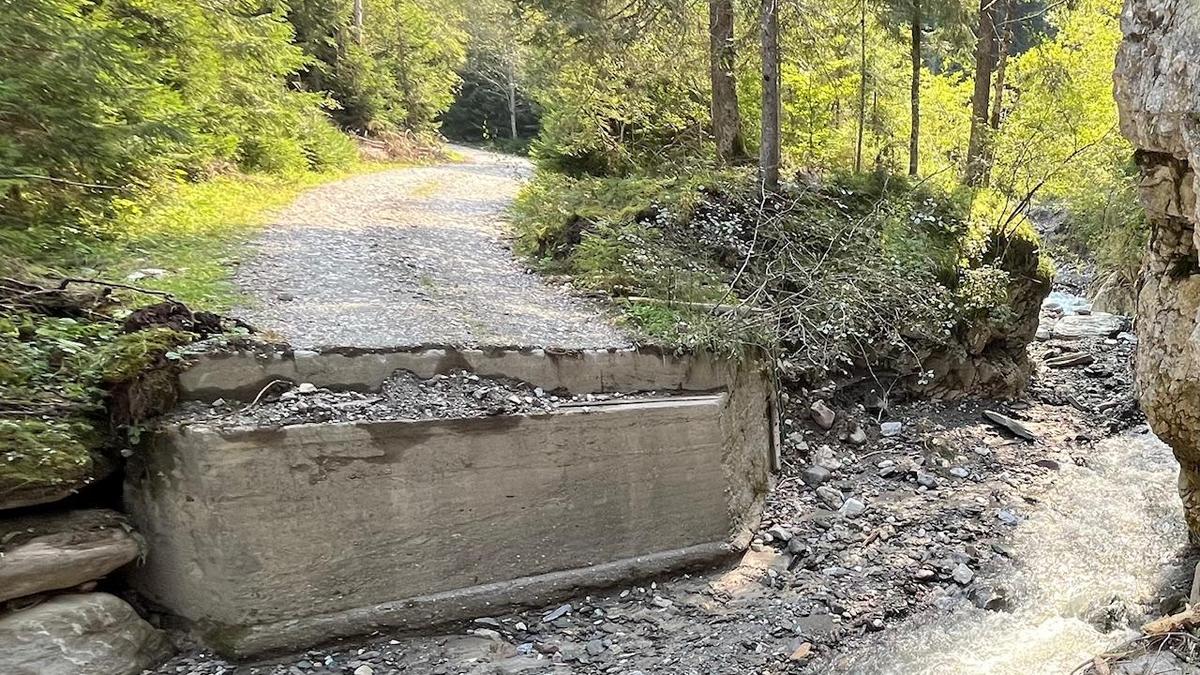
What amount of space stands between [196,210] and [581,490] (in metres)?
6.35

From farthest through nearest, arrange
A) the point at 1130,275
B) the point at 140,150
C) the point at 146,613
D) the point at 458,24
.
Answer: the point at 458,24 → the point at 1130,275 → the point at 140,150 → the point at 146,613

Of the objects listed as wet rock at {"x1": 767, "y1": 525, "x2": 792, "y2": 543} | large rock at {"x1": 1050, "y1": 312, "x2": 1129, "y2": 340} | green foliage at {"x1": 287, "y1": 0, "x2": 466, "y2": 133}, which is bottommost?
wet rock at {"x1": 767, "y1": 525, "x2": 792, "y2": 543}

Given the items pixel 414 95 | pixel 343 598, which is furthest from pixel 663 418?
pixel 414 95

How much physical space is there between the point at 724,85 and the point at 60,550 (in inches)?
364

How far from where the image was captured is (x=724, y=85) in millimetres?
9953

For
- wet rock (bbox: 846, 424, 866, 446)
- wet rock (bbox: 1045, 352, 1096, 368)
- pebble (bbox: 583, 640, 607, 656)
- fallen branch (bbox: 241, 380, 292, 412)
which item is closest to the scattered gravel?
fallen branch (bbox: 241, 380, 292, 412)

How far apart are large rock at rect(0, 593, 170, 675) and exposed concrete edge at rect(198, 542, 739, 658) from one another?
33cm

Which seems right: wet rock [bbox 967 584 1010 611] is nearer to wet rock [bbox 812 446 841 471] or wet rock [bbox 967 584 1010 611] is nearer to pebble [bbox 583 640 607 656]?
wet rock [bbox 812 446 841 471]

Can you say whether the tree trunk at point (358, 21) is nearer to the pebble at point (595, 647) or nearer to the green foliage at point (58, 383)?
the green foliage at point (58, 383)

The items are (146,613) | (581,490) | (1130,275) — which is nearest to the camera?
(146,613)

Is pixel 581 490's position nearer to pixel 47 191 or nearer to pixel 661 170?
pixel 47 191

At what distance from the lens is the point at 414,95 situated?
795 inches

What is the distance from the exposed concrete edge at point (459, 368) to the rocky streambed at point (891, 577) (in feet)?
4.21

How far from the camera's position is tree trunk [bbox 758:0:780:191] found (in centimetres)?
812
